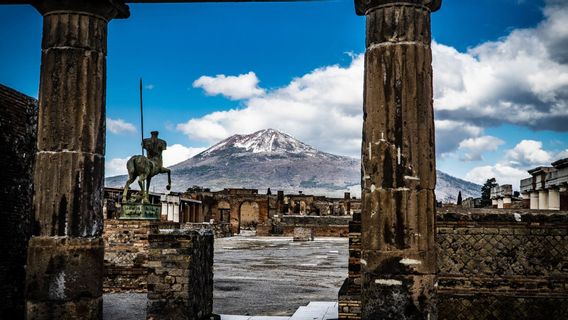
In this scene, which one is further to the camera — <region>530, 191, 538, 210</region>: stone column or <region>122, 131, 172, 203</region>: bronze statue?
<region>530, 191, 538, 210</region>: stone column

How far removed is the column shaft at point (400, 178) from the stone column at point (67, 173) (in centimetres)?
269

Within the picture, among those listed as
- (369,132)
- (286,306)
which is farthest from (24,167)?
(369,132)

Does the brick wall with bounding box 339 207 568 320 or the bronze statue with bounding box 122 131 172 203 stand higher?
the bronze statue with bounding box 122 131 172 203

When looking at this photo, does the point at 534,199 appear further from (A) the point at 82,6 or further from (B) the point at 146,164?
(A) the point at 82,6

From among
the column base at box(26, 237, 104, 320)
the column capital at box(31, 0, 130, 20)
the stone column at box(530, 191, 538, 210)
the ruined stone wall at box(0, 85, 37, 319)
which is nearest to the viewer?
the column base at box(26, 237, 104, 320)

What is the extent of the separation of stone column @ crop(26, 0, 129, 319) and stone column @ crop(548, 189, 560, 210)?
989 inches

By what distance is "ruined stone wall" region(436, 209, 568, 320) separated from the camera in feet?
24.2

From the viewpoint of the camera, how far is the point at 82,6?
5.82m

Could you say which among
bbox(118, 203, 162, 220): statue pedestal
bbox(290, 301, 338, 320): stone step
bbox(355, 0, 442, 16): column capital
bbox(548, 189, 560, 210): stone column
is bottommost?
bbox(290, 301, 338, 320): stone step

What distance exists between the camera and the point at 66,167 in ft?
18.7

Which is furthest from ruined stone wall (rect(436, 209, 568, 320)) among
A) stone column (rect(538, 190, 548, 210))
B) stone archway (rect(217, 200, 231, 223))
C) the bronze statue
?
stone archway (rect(217, 200, 231, 223))

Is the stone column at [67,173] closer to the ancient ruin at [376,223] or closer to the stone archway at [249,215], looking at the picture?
the ancient ruin at [376,223]

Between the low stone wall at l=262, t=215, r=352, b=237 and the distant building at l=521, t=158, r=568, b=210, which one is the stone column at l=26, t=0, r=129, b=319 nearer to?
the distant building at l=521, t=158, r=568, b=210

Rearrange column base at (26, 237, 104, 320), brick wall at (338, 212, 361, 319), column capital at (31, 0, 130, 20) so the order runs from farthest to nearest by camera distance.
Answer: brick wall at (338, 212, 361, 319)
column capital at (31, 0, 130, 20)
column base at (26, 237, 104, 320)
